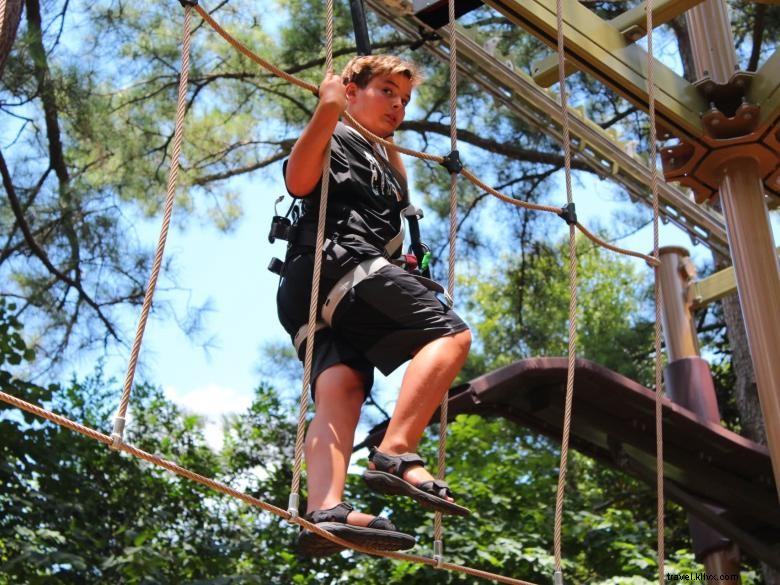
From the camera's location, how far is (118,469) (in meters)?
6.85

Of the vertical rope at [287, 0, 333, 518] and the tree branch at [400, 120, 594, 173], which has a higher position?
the tree branch at [400, 120, 594, 173]

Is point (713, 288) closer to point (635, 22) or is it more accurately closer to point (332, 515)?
point (635, 22)

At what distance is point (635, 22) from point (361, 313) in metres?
1.99

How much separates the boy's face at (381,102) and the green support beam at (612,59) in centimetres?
113

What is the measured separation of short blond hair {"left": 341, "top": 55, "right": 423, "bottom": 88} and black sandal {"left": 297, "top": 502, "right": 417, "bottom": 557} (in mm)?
1040

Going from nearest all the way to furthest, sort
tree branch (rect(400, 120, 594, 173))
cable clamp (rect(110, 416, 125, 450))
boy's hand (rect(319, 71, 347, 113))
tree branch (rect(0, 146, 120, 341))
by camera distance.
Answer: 1. cable clamp (rect(110, 416, 125, 450))
2. boy's hand (rect(319, 71, 347, 113))
3. tree branch (rect(0, 146, 120, 341))
4. tree branch (rect(400, 120, 594, 173))

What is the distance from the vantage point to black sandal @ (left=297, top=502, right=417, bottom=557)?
2.36m

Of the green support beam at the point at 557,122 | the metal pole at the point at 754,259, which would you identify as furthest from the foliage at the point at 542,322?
the metal pole at the point at 754,259

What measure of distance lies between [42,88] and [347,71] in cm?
431

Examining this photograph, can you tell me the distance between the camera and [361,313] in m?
2.68

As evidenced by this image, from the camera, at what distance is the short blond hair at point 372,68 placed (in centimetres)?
282

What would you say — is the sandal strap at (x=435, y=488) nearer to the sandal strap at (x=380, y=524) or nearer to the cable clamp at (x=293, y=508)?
the sandal strap at (x=380, y=524)

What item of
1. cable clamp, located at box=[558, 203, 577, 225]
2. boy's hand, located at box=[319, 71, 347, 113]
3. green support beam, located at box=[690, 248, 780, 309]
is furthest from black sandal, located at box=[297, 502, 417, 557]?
green support beam, located at box=[690, 248, 780, 309]

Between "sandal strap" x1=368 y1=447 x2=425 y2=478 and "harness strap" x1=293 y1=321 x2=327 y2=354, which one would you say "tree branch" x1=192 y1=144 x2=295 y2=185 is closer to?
"harness strap" x1=293 y1=321 x2=327 y2=354
